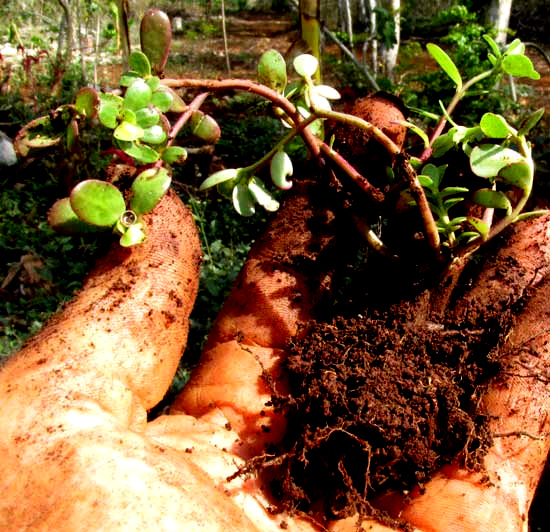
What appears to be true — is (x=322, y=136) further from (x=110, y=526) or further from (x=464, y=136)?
(x=110, y=526)

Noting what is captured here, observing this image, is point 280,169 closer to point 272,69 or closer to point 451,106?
point 272,69

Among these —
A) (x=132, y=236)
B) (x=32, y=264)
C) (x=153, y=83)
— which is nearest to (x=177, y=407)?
(x=132, y=236)

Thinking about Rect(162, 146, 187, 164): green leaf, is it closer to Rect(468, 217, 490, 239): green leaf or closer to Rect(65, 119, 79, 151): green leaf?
Rect(65, 119, 79, 151): green leaf

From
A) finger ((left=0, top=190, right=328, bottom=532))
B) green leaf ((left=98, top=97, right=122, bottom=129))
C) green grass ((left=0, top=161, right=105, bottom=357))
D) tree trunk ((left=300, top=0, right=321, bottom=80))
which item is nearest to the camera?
finger ((left=0, top=190, right=328, bottom=532))

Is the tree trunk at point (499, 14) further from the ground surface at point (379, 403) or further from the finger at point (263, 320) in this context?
the ground surface at point (379, 403)

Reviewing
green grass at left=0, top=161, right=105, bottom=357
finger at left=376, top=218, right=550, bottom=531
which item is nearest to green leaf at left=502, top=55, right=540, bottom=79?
finger at left=376, top=218, right=550, bottom=531
